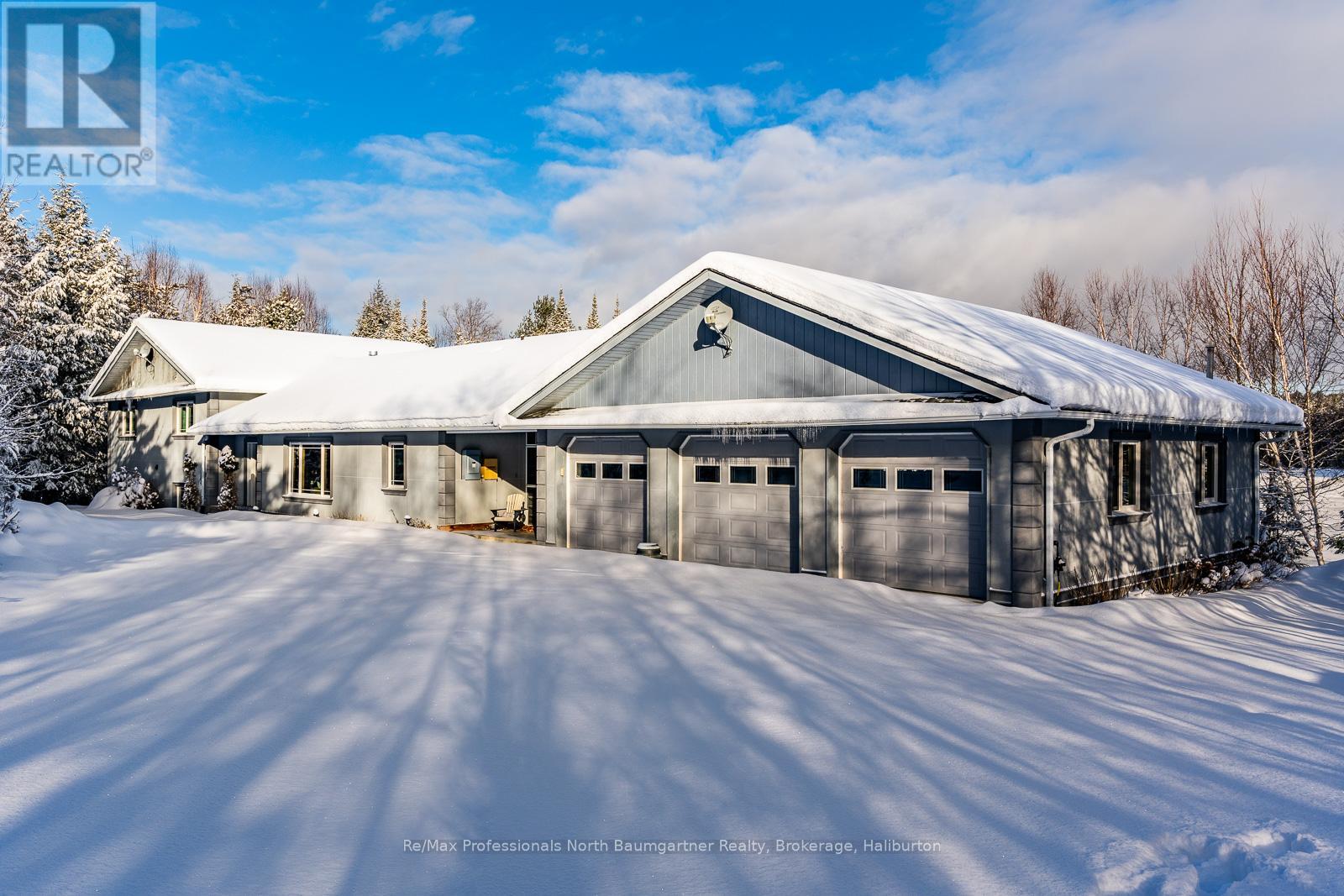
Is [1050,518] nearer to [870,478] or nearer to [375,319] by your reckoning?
[870,478]

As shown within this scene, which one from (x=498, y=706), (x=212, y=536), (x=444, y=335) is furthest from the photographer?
(x=444, y=335)

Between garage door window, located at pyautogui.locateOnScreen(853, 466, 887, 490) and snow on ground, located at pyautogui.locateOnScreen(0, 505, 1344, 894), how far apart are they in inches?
91.7

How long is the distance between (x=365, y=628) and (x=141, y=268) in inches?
2426

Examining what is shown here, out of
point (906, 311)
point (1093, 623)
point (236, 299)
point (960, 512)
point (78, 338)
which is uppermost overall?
point (236, 299)

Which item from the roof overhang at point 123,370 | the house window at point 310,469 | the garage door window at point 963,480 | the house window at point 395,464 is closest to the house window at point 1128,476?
the garage door window at point 963,480

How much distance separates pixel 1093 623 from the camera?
9531mm

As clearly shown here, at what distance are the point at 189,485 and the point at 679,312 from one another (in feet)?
60.9

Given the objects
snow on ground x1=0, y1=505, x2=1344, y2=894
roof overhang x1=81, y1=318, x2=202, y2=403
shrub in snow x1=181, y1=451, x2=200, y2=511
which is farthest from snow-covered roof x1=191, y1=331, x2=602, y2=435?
snow on ground x1=0, y1=505, x2=1344, y2=894

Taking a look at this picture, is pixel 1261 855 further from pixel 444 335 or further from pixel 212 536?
pixel 444 335

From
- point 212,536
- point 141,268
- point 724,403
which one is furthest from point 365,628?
point 141,268

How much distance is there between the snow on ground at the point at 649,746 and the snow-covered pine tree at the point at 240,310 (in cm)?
5095

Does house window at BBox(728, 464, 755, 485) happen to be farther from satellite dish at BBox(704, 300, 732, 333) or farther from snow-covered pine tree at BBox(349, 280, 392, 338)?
snow-covered pine tree at BBox(349, 280, 392, 338)

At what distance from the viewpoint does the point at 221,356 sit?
25.7 m

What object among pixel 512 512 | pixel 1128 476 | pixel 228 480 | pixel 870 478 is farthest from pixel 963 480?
pixel 228 480
